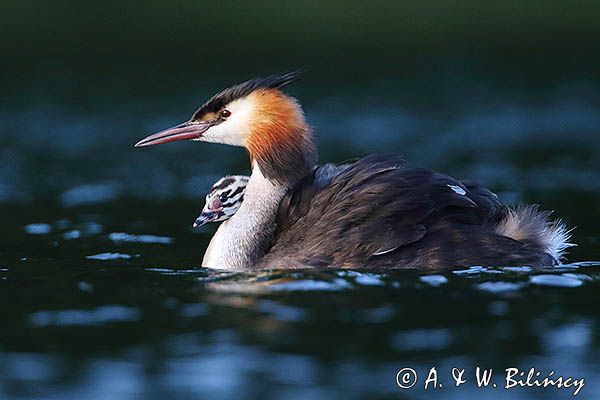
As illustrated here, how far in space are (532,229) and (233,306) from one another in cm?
230

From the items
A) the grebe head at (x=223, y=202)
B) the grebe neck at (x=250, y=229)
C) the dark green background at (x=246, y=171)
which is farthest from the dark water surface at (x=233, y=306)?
the grebe head at (x=223, y=202)

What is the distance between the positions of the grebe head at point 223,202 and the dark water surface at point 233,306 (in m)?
0.36

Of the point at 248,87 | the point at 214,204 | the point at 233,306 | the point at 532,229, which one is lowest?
the point at 233,306

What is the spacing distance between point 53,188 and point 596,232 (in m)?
5.57

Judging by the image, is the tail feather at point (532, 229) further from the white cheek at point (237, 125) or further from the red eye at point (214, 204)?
the red eye at point (214, 204)

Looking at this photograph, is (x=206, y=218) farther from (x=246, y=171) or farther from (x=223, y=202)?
(x=246, y=171)

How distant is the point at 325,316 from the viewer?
25.2ft

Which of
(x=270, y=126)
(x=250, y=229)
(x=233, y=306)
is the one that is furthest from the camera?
(x=270, y=126)

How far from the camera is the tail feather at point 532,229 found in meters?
9.07

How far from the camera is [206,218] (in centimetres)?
972

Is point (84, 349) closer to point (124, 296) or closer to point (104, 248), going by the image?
point (124, 296)

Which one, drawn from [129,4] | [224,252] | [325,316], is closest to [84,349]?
[325,316]

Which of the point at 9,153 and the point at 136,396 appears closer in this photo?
the point at 136,396

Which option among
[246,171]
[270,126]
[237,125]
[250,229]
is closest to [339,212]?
[250,229]
